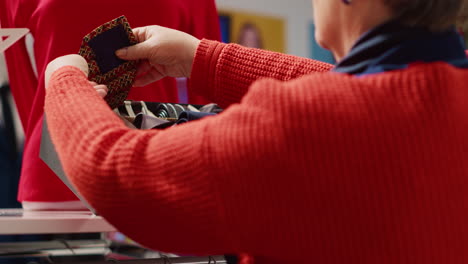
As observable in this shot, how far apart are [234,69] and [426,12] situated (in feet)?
1.19

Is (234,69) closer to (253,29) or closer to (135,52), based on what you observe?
(135,52)

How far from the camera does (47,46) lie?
99cm

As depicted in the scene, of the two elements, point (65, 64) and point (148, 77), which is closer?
point (65, 64)

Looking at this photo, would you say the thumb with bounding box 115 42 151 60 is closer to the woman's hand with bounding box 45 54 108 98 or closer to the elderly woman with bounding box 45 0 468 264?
the woman's hand with bounding box 45 54 108 98

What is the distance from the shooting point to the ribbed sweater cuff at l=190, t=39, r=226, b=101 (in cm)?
84

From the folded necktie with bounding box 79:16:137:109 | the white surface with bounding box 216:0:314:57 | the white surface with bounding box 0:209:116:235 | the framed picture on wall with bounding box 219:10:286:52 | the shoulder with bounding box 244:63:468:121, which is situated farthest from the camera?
the white surface with bounding box 216:0:314:57

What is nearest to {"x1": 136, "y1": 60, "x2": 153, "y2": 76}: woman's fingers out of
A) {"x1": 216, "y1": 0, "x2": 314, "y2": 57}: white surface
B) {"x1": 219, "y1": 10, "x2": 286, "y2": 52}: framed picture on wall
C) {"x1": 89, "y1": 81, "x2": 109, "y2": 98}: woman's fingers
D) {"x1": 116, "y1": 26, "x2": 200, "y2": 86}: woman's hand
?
{"x1": 116, "y1": 26, "x2": 200, "y2": 86}: woman's hand

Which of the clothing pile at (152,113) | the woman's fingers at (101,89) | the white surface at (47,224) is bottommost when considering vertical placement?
the white surface at (47,224)

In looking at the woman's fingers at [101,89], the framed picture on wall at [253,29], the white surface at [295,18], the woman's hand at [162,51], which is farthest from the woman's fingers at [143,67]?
the white surface at [295,18]

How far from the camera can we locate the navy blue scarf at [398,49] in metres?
0.51

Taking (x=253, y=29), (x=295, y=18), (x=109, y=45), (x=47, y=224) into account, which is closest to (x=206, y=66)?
(x=109, y=45)

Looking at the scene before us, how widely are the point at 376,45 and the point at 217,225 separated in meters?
0.22

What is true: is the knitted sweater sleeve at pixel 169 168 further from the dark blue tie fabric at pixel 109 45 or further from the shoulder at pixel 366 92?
the dark blue tie fabric at pixel 109 45

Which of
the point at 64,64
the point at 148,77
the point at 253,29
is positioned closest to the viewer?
the point at 64,64
